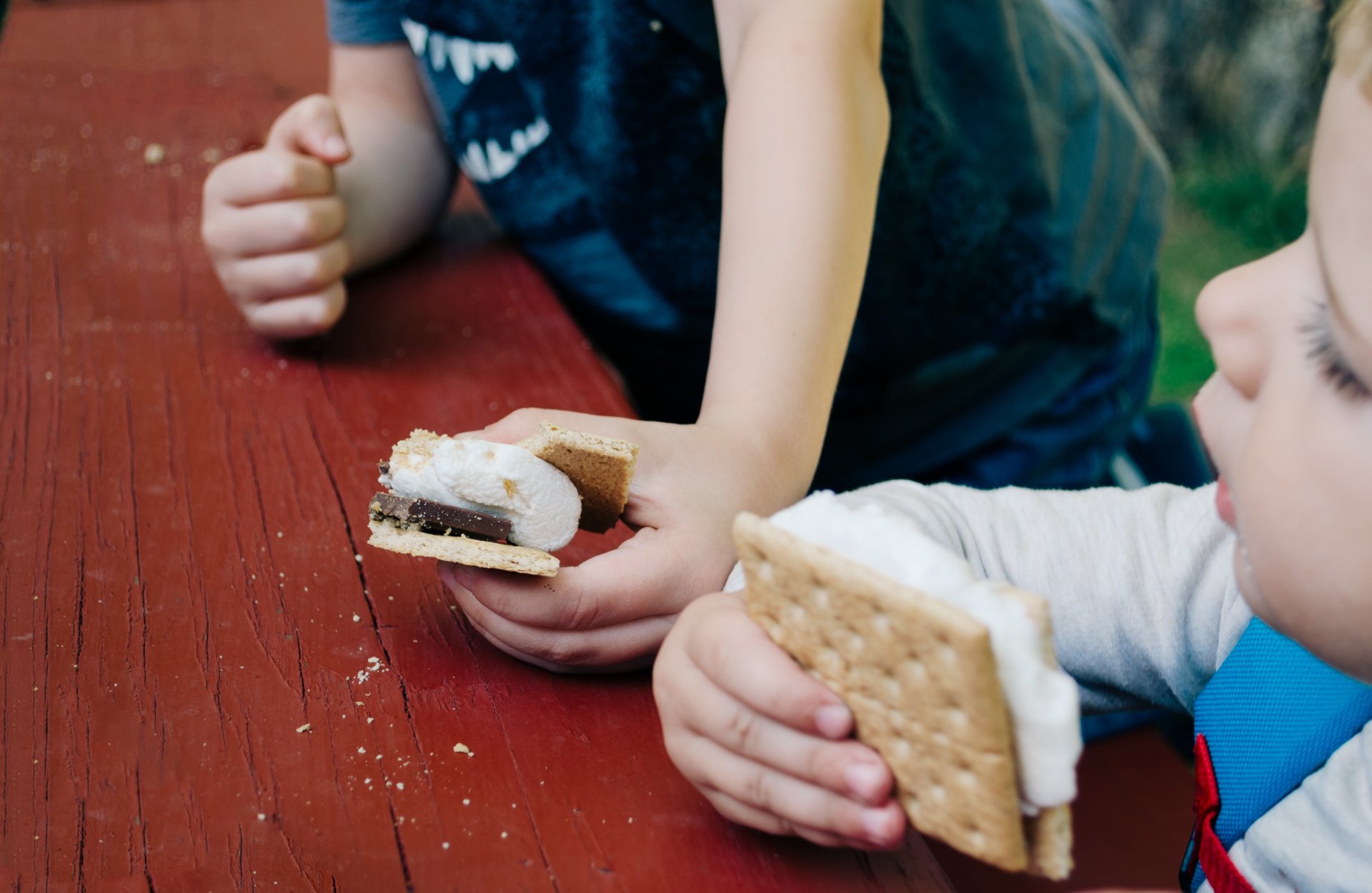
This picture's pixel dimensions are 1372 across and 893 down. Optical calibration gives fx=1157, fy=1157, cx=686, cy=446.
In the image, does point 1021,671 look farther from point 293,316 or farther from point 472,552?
point 293,316

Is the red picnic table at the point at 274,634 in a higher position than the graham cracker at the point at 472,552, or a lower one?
lower

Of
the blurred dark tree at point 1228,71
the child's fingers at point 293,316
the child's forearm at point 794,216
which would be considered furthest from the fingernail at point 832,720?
the blurred dark tree at point 1228,71

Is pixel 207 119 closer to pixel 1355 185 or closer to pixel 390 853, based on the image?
pixel 390 853

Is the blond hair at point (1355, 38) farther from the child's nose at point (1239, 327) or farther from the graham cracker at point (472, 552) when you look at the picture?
the graham cracker at point (472, 552)

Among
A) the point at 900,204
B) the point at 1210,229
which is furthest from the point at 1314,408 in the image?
the point at 1210,229

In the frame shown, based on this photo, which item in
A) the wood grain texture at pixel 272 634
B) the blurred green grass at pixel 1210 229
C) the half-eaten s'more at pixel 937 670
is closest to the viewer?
the half-eaten s'more at pixel 937 670

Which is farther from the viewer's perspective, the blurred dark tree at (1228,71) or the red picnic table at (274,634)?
the blurred dark tree at (1228,71)
